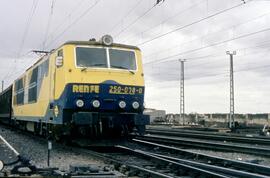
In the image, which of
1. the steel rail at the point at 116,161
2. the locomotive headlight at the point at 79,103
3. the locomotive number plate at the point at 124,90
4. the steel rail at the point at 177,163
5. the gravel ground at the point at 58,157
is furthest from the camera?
the locomotive number plate at the point at 124,90

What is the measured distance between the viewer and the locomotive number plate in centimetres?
1373

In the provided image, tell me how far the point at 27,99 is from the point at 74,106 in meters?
7.52

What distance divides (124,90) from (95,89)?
0.93 meters

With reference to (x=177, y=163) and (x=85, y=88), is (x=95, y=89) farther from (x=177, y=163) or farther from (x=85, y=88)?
(x=177, y=163)

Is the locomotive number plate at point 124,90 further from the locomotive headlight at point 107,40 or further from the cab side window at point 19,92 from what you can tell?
the cab side window at point 19,92

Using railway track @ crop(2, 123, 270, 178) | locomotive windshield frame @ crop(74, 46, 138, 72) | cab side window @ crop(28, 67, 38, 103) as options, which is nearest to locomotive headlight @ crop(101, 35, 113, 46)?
locomotive windshield frame @ crop(74, 46, 138, 72)

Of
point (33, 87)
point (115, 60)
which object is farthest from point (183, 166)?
point (33, 87)

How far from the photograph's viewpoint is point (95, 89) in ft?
44.4

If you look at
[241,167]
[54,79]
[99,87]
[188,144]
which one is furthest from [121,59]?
[241,167]

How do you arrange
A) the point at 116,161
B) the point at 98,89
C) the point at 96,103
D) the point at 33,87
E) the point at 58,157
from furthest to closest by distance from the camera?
1. the point at 33,87
2. the point at 98,89
3. the point at 96,103
4. the point at 58,157
5. the point at 116,161

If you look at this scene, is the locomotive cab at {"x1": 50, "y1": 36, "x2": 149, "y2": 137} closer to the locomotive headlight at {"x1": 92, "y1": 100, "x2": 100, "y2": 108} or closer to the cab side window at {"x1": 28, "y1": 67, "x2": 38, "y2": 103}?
the locomotive headlight at {"x1": 92, "y1": 100, "x2": 100, "y2": 108}

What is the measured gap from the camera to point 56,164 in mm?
10828

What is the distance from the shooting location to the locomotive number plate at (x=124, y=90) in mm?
13732

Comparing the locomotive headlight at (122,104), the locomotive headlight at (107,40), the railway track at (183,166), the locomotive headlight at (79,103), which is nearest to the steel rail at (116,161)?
the railway track at (183,166)
